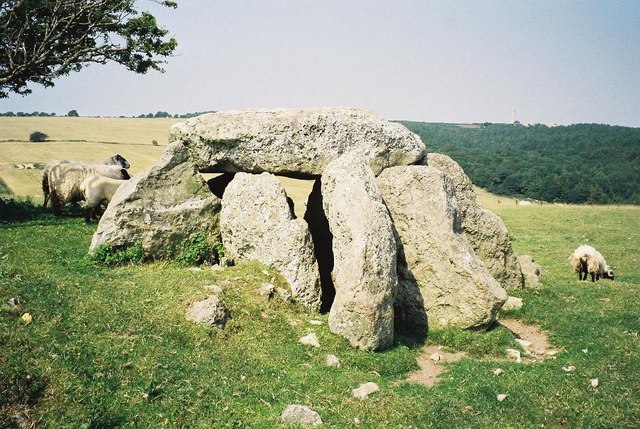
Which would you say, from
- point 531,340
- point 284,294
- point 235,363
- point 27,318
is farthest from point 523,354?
point 27,318

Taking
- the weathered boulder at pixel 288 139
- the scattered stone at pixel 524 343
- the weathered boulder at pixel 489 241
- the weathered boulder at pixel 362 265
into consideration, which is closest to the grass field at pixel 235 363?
the scattered stone at pixel 524 343

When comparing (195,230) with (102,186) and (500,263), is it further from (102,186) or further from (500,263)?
(500,263)

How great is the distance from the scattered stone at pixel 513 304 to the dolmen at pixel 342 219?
1139mm

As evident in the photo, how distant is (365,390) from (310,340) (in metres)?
2.44

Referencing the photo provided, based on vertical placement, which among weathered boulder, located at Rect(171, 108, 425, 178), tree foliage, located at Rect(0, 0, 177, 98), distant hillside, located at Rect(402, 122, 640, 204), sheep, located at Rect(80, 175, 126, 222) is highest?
tree foliage, located at Rect(0, 0, 177, 98)

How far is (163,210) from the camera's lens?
56.4 feet

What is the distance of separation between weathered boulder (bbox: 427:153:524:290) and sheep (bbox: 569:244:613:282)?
17.5 ft

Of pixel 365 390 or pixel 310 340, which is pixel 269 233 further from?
pixel 365 390

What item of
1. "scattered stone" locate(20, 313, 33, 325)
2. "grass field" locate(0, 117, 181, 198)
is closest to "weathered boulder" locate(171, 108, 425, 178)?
"scattered stone" locate(20, 313, 33, 325)

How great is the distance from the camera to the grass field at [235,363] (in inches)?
368

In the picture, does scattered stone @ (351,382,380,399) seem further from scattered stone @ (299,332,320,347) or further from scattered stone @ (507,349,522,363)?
scattered stone @ (507,349,522,363)

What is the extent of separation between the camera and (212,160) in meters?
18.2

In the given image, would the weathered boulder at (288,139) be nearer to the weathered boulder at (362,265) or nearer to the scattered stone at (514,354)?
the weathered boulder at (362,265)

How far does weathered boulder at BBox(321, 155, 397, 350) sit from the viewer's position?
42.1 ft
